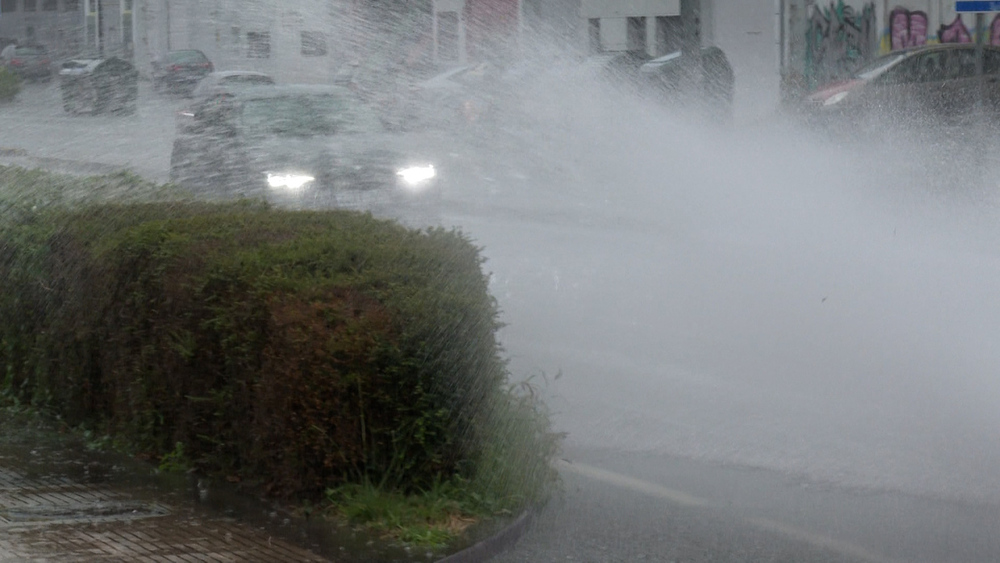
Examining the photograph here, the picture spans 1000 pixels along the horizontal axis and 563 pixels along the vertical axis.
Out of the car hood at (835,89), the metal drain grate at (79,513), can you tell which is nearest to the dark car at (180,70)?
the car hood at (835,89)

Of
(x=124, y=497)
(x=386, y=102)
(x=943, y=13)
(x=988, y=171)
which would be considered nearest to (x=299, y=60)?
(x=386, y=102)

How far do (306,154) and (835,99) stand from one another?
28.8 ft

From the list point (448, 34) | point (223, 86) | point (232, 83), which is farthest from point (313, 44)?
point (448, 34)

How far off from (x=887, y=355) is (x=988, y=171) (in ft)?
28.7

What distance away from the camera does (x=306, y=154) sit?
13070 mm

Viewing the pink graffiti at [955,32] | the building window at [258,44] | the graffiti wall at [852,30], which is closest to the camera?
the building window at [258,44]

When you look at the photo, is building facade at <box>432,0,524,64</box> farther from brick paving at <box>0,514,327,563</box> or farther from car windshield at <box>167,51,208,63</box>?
brick paving at <box>0,514,327,563</box>

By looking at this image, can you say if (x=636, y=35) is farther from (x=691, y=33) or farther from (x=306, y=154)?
(x=306, y=154)

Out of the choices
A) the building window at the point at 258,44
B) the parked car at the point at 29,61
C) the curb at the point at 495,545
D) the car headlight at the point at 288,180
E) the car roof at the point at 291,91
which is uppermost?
the parked car at the point at 29,61

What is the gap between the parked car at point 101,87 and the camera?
3003 centimetres

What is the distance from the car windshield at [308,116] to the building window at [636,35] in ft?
47.3

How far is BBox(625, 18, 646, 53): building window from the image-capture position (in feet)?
93.8

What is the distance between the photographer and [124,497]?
19.5 ft

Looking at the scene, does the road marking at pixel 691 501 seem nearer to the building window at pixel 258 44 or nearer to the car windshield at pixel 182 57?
the building window at pixel 258 44
